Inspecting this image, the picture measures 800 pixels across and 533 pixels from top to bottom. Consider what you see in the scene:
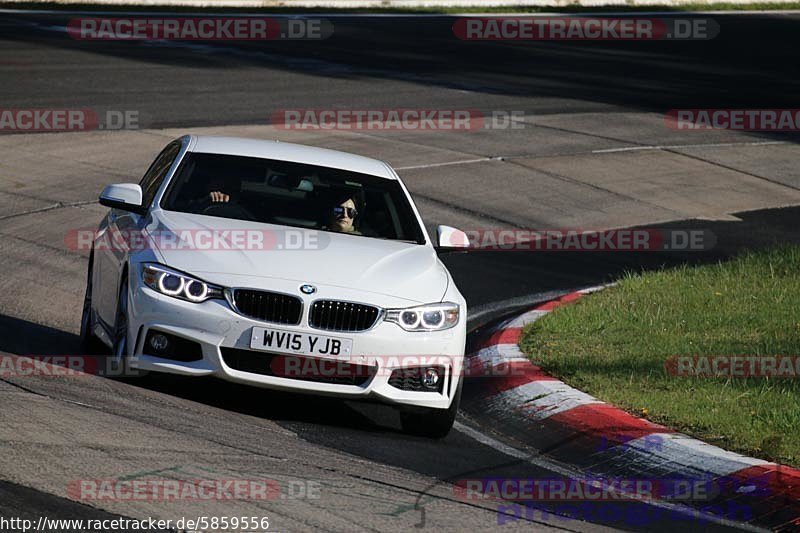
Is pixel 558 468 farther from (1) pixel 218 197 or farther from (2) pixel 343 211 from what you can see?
(1) pixel 218 197

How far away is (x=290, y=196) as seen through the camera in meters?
8.87

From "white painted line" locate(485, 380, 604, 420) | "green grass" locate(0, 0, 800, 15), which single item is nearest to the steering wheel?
"white painted line" locate(485, 380, 604, 420)

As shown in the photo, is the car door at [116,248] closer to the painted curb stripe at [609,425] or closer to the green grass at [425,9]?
the painted curb stripe at [609,425]

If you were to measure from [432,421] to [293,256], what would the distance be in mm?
1200

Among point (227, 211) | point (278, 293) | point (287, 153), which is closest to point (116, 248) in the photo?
point (227, 211)

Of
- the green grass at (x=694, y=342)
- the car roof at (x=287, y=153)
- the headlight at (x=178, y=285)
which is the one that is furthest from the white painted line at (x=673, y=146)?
the headlight at (x=178, y=285)

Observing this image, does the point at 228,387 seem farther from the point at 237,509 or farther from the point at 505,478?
the point at 237,509

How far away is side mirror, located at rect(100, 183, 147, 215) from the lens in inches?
329

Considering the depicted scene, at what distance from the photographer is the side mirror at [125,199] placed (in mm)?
8352

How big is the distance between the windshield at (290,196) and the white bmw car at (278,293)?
1 centimetres

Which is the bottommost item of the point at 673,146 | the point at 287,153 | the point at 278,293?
the point at 673,146

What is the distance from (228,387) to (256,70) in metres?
17.1

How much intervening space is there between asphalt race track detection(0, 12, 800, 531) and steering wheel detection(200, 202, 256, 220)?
A: 3.50ft

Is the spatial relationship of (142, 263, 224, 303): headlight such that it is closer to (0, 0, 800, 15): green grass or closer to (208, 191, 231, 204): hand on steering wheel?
(208, 191, 231, 204): hand on steering wheel
